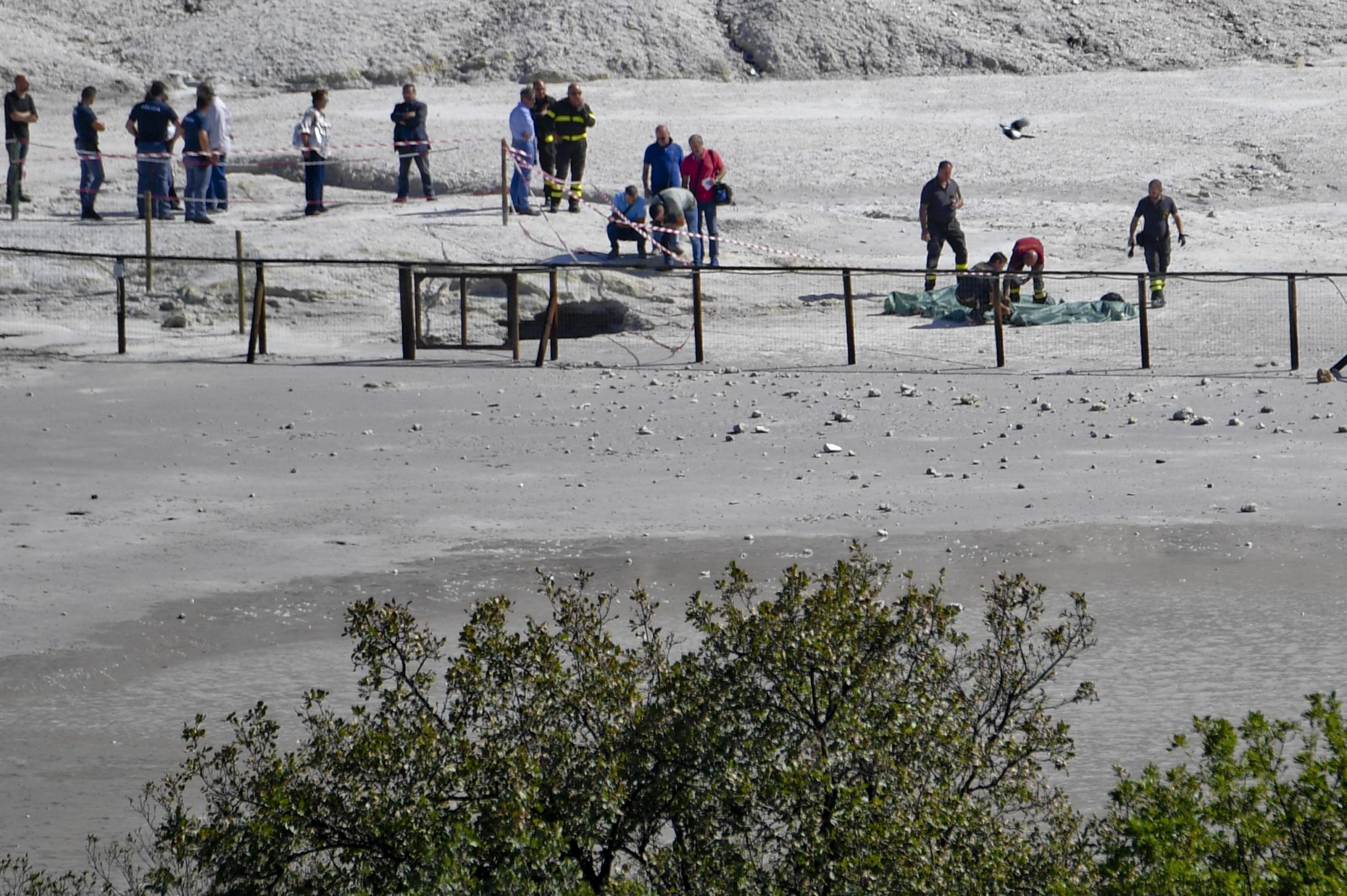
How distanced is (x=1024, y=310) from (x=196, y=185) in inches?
426

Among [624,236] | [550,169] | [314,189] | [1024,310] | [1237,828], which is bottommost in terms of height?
[1237,828]

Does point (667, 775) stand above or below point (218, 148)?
Answer: below

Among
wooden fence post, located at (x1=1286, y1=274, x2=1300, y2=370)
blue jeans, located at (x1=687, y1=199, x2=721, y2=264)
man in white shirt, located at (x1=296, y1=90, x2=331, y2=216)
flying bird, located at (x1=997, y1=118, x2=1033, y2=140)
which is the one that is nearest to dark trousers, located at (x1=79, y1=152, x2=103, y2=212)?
man in white shirt, located at (x1=296, y1=90, x2=331, y2=216)

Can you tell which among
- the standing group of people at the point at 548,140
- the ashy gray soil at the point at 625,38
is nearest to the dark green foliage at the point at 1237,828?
the standing group of people at the point at 548,140

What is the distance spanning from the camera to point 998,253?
19172 millimetres

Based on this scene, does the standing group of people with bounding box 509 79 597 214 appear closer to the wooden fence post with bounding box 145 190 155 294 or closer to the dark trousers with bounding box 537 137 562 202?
the dark trousers with bounding box 537 137 562 202

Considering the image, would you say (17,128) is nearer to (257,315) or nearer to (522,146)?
(522,146)

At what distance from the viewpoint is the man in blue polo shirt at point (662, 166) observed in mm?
21375

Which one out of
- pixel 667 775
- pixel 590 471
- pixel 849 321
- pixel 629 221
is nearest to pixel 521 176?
pixel 629 221

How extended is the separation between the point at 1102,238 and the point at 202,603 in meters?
17.9

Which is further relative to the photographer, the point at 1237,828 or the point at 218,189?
the point at 218,189

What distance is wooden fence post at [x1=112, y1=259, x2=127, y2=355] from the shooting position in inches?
690

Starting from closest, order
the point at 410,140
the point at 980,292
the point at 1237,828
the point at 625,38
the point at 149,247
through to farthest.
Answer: the point at 1237,828 < the point at 980,292 < the point at 149,247 < the point at 410,140 < the point at 625,38

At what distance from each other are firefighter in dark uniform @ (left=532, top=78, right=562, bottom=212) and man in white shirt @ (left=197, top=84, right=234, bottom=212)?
414 cm
